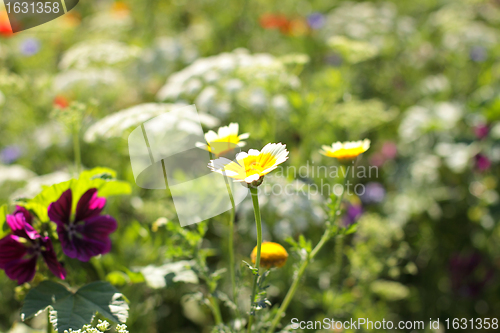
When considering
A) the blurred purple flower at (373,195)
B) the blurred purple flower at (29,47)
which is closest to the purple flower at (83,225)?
the blurred purple flower at (373,195)

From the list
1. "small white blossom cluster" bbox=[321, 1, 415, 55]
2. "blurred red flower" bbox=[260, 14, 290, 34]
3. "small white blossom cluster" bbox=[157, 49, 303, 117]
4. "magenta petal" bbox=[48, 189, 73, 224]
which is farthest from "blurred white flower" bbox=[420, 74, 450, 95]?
"magenta petal" bbox=[48, 189, 73, 224]

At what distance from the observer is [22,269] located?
3.13ft

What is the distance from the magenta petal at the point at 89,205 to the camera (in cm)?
100

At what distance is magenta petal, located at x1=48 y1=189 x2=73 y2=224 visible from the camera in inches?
36.8

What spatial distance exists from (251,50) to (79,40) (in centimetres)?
134

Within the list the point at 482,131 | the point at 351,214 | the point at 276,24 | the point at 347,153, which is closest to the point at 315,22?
the point at 276,24

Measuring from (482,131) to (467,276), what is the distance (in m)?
0.71

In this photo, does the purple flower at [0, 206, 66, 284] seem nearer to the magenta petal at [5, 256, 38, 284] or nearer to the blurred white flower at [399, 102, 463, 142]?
the magenta petal at [5, 256, 38, 284]

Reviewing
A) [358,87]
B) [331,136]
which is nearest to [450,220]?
[331,136]

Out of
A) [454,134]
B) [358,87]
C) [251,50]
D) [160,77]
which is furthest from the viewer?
[251,50]

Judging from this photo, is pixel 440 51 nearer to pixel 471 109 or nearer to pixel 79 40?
pixel 471 109

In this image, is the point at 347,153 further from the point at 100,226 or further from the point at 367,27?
the point at 367,27

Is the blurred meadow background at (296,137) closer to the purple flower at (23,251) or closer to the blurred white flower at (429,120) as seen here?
the blurred white flower at (429,120)

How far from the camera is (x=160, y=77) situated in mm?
2455
